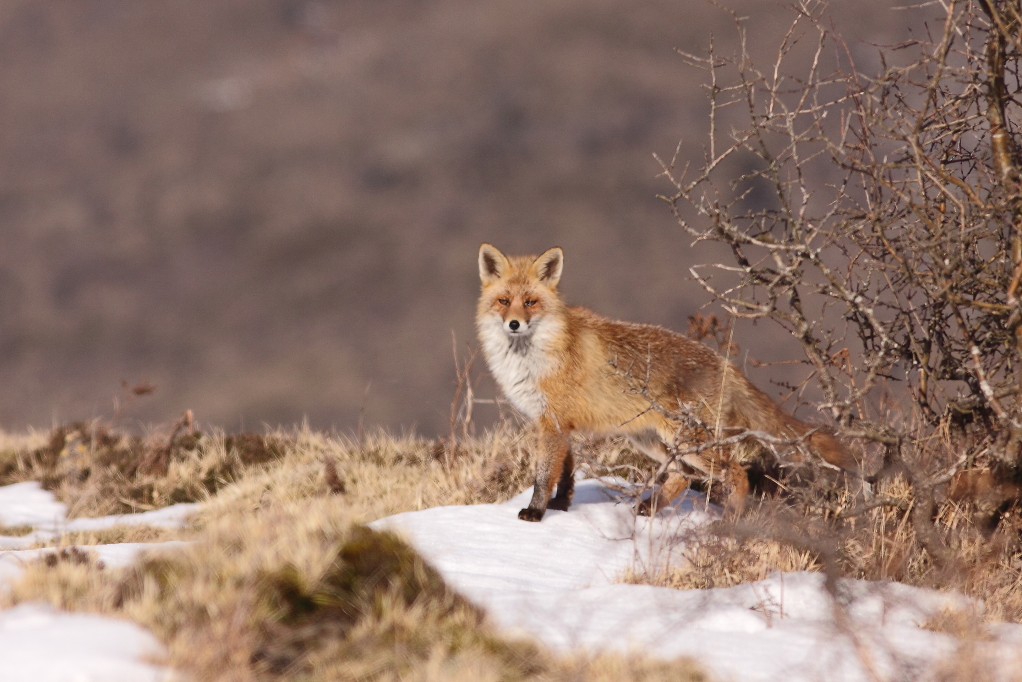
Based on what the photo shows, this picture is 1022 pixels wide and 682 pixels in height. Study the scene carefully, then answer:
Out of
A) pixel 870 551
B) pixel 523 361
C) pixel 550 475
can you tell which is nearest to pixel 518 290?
pixel 523 361

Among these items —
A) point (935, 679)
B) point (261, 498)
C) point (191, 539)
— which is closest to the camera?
point (935, 679)

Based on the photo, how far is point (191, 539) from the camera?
4004 millimetres

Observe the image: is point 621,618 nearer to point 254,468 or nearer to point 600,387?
point 600,387

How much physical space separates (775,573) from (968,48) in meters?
2.99

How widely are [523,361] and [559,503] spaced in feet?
3.35

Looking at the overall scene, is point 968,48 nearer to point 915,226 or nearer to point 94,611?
point 915,226

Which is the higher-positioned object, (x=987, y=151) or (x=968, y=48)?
(x=968, y=48)

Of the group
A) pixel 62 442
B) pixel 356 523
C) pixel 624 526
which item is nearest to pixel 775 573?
pixel 624 526

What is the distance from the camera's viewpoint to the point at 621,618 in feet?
11.7

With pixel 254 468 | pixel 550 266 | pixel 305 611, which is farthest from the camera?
pixel 254 468

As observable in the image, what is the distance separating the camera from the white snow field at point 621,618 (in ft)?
9.37

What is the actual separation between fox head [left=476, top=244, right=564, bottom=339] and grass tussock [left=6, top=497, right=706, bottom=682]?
7.77ft

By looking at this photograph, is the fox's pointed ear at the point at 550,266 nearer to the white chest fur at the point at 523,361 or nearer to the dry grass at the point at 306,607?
the white chest fur at the point at 523,361

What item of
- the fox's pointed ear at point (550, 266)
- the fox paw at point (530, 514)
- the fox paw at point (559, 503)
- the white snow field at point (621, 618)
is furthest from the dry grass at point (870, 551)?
the fox's pointed ear at point (550, 266)
